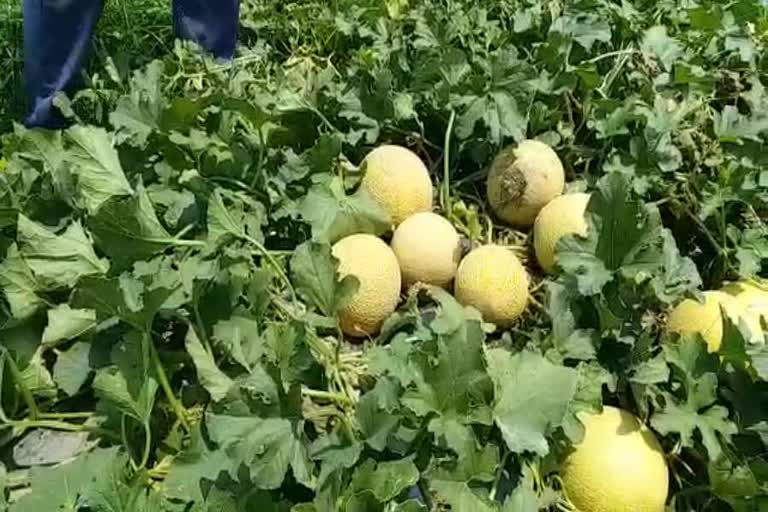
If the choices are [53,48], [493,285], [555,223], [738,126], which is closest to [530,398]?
[493,285]

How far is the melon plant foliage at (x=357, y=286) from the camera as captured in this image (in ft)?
4.27

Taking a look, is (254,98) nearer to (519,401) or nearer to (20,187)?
(20,187)

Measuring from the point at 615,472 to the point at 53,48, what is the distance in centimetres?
151

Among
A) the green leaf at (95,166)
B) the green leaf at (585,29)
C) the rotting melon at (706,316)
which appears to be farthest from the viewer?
the green leaf at (585,29)

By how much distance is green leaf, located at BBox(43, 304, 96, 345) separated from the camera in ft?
4.91

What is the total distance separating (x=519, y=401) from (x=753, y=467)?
0.31 metres

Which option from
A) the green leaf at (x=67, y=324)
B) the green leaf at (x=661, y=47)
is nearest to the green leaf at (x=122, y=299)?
the green leaf at (x=67, y=324)

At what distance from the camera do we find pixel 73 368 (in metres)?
1.50

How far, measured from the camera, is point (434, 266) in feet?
5.61

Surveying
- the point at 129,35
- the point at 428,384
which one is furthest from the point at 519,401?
the point at 129,35

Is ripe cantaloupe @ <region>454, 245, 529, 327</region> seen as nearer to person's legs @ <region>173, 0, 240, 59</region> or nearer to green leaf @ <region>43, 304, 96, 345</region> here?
green leaf @ <region>43, 304, 96, 345</region>

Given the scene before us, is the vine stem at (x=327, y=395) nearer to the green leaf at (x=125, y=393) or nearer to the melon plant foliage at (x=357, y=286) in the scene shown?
the melon plant foliage at (x=357, y=286)

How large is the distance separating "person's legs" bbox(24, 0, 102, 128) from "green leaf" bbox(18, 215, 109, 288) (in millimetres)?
813

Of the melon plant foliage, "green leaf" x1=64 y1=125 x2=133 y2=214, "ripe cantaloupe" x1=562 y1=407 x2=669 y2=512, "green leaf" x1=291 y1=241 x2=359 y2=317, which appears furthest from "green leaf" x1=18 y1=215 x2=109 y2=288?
"ripe cantaloupe" x1=562 y1=407 x2=669 y2=512
